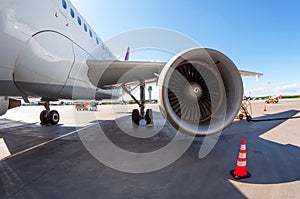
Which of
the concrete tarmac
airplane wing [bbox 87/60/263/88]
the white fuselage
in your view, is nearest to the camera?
the concrete tarmac

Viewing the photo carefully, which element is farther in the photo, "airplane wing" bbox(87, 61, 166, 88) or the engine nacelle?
"airplane wing" bbox(87, 61, 166, 88)

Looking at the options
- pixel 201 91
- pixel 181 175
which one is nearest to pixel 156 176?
pixel 181 175

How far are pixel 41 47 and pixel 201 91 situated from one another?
3303mm

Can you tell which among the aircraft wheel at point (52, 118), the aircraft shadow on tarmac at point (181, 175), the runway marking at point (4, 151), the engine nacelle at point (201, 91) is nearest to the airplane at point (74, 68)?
the engine nacelle at point (201, 91)

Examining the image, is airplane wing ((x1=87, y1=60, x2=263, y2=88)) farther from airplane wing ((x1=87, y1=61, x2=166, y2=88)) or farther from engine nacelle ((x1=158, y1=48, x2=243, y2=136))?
engine nacelle ((x1=158, y1=48, x2=243, y2=136))

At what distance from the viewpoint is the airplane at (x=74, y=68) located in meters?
2.45

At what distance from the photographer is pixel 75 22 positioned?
401 cm

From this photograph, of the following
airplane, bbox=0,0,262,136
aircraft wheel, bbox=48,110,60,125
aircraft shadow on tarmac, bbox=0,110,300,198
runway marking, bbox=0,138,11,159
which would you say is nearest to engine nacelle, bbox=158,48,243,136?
Result: airplane, bbox=0,0,262,136

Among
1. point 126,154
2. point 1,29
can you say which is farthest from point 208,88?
point 1,29

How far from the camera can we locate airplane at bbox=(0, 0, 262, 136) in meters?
2.45

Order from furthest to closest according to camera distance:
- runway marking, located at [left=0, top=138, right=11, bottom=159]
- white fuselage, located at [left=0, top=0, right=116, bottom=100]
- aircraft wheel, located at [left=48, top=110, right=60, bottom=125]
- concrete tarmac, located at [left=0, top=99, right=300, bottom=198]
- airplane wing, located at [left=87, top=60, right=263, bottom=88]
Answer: aircraft wheel, located at [left=48, top=110, right=60, bottom=125]
airplane wing, located at [left=87, top=60, right=263, bottom=88]
runway marking, located at [left=0, top=138, right=11, bottom=159]
white fuselage, located at [left=0, top=0, right=116, bottom=100]
concrete tarmac, located at [left=0, top=99, right=300, bottom=198]

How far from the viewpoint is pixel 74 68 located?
3908 millimetres

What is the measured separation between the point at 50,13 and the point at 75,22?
98 cm

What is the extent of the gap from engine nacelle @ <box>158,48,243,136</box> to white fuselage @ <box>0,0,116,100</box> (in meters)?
2.32
